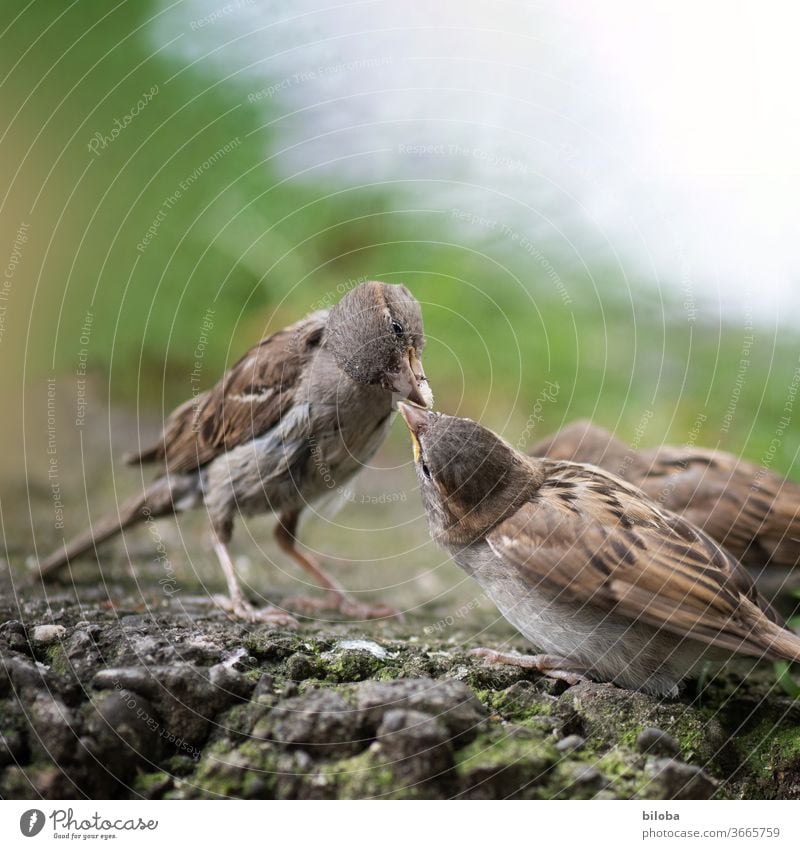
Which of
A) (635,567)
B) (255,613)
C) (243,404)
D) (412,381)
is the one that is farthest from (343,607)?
(635,567)

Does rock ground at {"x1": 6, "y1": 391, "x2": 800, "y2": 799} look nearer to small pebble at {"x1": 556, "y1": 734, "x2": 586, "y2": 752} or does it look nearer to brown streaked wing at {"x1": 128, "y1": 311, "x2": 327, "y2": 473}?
small pebble at {"x1": 556, "y1": 734, "x2": 586, "y2": 752}

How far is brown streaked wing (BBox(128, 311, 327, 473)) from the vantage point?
15.8 feet

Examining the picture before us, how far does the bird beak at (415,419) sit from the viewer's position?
155 inches

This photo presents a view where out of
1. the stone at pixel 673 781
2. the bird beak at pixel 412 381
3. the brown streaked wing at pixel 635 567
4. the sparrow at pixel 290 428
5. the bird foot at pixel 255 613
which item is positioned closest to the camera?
the stone at pixel 673 781

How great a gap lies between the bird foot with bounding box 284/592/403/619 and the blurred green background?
41.3 inches

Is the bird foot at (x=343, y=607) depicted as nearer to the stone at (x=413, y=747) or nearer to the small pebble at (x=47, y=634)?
the small pebble at (x=47, y=634)

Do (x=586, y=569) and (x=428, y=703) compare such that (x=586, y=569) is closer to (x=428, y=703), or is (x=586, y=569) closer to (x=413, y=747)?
(x=428, y=703)

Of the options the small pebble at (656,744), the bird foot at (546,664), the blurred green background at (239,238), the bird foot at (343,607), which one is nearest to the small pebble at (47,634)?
the blurred green background at (239,238)

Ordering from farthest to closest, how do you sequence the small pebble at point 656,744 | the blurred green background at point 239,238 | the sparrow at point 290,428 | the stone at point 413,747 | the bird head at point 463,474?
the blurred green background at point 239,238, the sparrow at point 290,428, the bird head at point 463,474, the small pebble at point 656,744, the stone at point 413,747

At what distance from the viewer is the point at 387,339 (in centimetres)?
418

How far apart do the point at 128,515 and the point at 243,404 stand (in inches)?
46.7

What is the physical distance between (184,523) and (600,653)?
14.0 feet

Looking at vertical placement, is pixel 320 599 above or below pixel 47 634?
below

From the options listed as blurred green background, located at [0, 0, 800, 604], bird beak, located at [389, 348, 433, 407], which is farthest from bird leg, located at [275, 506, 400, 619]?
bird beak, located at [389, 348, 433, 407]
